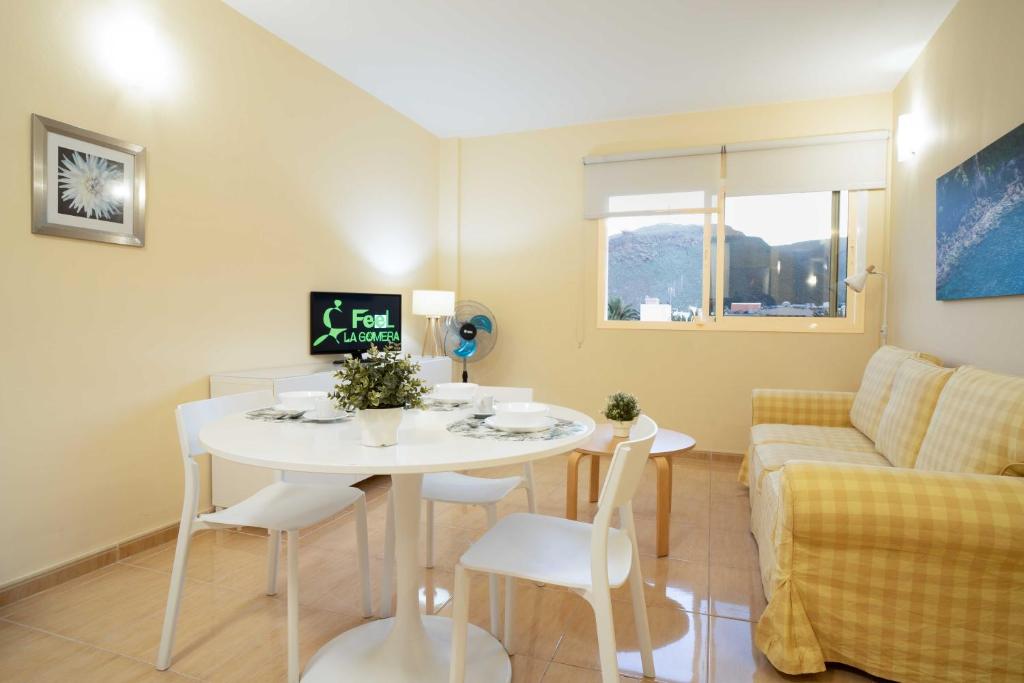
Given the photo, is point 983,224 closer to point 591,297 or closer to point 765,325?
point 765,325

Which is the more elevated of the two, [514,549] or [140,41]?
[140,41]

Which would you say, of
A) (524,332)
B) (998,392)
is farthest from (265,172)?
(998,392)

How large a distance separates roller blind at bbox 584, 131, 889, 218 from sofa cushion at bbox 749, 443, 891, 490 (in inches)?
88.4

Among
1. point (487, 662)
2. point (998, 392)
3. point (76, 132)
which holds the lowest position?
point (487, 662)

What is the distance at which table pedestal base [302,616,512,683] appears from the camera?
5.39 feet

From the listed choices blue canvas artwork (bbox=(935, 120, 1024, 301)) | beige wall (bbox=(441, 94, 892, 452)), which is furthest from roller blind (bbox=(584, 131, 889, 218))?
blue canvas artwork (bbox=(935, 120, 1024, 301))

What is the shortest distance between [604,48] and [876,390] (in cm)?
250

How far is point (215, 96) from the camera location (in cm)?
297

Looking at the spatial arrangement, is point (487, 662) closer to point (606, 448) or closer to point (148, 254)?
point (606, 448)

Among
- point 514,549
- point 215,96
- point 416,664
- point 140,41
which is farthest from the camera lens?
point 215,96

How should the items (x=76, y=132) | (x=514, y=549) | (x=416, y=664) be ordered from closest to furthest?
(x=514, y=549), (x=416, y=664), (x=76, y=132)

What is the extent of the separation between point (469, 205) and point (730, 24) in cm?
260

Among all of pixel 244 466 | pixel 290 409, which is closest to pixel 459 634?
pixel 290 409

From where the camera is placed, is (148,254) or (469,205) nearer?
(148,254)
